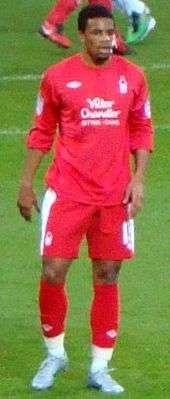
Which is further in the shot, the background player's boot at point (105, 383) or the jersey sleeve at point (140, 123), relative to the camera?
the background player's boot at point (105, 383)

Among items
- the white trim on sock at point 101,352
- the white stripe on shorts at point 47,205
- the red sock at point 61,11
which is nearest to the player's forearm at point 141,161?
the white stripe on shorts at point 47,205

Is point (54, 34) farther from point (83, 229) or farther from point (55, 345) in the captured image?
point (83, 229)

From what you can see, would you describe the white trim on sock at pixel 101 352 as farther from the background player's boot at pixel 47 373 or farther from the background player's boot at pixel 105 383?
the background player's boot at pixel 47 373

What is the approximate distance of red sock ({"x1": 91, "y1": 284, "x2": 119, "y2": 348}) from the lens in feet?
25.9

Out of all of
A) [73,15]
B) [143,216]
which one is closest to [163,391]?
[143,216]

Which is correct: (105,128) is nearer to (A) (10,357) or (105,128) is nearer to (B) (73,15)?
(A) (10,357)

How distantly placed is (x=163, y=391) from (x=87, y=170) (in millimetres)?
1192

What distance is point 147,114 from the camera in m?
7.89

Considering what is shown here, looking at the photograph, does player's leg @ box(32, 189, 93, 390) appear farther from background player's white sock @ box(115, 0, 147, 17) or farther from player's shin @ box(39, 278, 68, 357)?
background player's white sock @ box(115, 0, 147, 17)

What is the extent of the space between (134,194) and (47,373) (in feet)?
3.34

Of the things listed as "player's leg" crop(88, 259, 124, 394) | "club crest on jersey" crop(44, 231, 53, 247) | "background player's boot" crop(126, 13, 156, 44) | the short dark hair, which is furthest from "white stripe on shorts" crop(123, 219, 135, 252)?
"background player's boot" crop(126, 13, 156, 44)

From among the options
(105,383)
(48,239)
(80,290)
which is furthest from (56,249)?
(80,290)

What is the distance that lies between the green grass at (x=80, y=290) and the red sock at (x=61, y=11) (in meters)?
1.04

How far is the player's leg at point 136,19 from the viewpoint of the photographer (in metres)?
16.6
